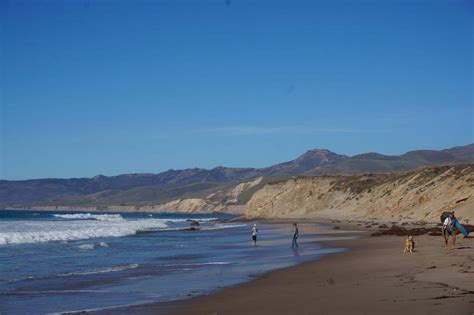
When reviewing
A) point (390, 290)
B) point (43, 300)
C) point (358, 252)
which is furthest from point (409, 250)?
point (43, 300)

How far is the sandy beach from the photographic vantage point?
469 inches

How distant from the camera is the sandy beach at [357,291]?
11920 millimetres

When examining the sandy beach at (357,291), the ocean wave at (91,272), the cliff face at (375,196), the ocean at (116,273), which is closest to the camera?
the sandy beach at (357,291)

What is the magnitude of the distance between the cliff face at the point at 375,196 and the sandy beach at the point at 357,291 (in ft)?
73.4

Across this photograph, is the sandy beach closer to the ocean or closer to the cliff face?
the ocean

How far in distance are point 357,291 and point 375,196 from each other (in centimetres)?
6359

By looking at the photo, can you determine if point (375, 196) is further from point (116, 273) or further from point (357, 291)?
point (357, 291)

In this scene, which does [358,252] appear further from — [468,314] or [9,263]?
[468,314]

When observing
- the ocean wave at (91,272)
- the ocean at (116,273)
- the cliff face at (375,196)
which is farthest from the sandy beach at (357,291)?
the cliff face at (375,196)

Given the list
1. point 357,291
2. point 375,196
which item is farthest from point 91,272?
point 375,196

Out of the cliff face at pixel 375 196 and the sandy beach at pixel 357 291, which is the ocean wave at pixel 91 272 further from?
the cliff face at pixel 375 196

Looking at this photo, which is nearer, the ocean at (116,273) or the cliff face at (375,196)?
the ocean at (116,273)

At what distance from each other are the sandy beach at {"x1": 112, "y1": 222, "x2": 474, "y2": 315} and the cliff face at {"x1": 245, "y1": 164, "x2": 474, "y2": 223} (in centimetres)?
2238

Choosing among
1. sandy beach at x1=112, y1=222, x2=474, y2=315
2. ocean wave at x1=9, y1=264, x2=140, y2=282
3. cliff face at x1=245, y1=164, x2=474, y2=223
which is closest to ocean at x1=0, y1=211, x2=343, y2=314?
ocean wave at x1=9, y1=264, x2=140, y2=282
